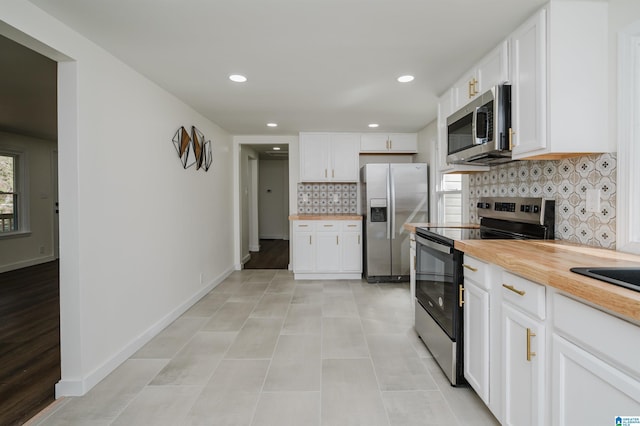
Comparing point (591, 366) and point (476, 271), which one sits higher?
point (476, 271)

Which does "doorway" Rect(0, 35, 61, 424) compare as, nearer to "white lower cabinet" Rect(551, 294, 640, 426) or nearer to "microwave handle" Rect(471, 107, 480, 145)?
"white lower cabinet" Rect(551, 294, 640, 426)

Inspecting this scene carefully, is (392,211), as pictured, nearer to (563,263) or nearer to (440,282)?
(440,282)

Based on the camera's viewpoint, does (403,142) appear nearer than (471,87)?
No

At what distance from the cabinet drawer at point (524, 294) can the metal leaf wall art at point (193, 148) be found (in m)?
3.04

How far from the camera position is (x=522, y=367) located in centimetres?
137

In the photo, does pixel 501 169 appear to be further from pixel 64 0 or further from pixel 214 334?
pixel 64 0

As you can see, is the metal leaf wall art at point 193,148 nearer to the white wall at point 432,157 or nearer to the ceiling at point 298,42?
the ceiling at point 298,42

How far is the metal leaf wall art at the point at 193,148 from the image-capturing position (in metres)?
3.30

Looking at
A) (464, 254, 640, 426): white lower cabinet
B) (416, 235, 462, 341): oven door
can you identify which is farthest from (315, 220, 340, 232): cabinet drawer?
(464, 254, 640, 426): white lower cabinet

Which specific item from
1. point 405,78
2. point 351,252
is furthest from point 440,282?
point 351,252

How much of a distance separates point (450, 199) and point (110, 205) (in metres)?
3.64

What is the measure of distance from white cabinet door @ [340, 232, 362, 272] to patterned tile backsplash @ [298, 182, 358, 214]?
2.34ft

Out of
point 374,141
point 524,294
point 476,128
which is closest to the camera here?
point 524,294

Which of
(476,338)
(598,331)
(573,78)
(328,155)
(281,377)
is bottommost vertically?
(281,377)
